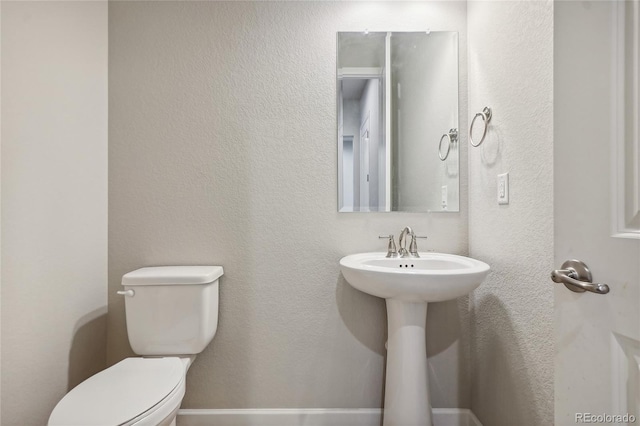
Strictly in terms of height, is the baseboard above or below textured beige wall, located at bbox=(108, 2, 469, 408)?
below

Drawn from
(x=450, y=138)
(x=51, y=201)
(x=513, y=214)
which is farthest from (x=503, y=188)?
(x=51, y=201)

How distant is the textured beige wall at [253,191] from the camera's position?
Answer: 154cm

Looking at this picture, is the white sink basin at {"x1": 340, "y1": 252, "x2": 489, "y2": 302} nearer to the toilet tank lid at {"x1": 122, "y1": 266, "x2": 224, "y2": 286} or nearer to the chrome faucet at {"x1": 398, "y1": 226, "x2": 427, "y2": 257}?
the chrome faucet at {"x1": 398, "y1": 226, "x2": 427, "y2": 257}

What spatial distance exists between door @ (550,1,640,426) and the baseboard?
33.3 inches

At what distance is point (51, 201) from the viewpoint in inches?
49.8

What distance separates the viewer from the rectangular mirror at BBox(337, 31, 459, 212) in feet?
5.10

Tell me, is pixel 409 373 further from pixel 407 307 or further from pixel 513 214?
pixel 513 214

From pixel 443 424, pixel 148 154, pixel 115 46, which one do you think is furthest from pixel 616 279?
pixel 115 46

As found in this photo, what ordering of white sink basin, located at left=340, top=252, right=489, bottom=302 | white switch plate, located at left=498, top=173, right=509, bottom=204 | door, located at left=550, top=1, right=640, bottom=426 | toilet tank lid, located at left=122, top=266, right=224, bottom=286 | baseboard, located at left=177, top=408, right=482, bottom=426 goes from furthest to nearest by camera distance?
1. baseboard, located at left=177, top=408, right=482, bottom=426
2. toilet tank lid, located at left=122, top=266, right=224, bottom=286
3. white switch plate, located at left=498, top=173, right=509, bottom=204
4. white sink basin, located at left=340, top=252, right=489, bottom=302
5. door, located at left=550, top=1, right=640, bottom=426

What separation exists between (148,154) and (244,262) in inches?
28.7

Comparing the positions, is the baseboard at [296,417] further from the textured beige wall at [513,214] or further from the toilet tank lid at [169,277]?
the toilet tank lid at [169,277]

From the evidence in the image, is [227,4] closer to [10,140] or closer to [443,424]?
[10,140]

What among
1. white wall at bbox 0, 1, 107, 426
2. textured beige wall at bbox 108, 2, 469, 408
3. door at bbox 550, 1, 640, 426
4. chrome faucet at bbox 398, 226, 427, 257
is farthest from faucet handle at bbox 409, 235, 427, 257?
white wall at bbox 0, 1, 107, 426

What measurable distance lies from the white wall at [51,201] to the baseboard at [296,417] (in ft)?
1.88
